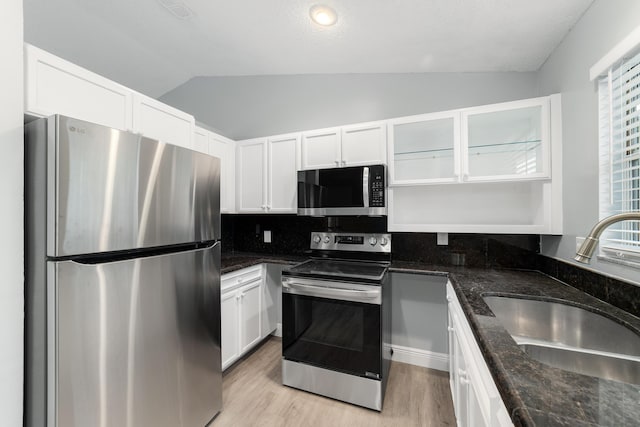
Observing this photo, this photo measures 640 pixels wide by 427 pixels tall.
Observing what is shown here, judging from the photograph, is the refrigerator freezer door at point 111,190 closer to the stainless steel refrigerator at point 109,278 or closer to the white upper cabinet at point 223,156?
the stainless steel refrigerator at point 109,278

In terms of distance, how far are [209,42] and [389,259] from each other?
8.21 feet

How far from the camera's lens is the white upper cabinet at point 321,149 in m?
2.35

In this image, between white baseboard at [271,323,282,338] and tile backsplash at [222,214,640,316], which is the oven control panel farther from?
white baseboard at [271,323,282,338]

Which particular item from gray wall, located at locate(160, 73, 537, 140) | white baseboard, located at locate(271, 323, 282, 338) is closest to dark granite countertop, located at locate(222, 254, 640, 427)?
gray wall, located at locate(160, 73, 537, 140)

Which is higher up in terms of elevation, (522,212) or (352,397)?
(522,212)

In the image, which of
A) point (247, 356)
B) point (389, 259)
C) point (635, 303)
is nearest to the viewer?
point (635, 303)

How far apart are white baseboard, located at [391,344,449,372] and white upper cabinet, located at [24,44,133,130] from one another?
2682 mm

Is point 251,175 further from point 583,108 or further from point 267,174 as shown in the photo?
point 583,108

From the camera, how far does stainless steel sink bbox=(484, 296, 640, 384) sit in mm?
927

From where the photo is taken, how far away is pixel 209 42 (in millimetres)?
2402

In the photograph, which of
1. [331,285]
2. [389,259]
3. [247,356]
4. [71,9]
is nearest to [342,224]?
[389,259]

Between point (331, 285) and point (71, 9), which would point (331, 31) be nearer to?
point (331, 285)

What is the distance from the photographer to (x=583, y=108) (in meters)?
1.46

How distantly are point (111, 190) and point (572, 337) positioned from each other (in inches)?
85.0
